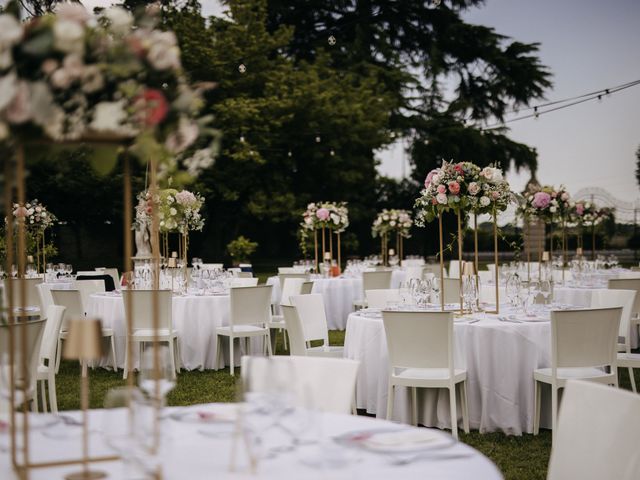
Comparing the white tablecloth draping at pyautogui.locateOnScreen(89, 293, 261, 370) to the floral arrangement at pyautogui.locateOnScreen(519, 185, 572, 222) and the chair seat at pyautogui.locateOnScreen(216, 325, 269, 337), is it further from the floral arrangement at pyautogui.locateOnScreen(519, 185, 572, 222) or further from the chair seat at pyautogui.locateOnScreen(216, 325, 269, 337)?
the floral arrangement at pyautogui.locateOnScreen(519, 185, 572, 222)

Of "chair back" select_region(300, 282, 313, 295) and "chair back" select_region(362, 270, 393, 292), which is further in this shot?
"chair back" select_region(362, 270, 393, 292)

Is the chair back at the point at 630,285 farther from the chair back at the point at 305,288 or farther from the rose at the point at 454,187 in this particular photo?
the chair back at the point at 305,288

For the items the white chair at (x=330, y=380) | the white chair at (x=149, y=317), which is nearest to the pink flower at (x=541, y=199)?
the white chair at (x=149, y=317)

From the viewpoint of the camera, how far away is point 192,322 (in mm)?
8102

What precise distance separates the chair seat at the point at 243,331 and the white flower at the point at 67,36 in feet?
20.2

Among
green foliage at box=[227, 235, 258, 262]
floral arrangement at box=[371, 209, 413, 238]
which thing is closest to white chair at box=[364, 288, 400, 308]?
floral arrangement at box=[371, 209, 413, 238]

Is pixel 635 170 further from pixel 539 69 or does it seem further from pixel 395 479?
pixel 395 479

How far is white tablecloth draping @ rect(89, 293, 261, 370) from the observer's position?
8062mm

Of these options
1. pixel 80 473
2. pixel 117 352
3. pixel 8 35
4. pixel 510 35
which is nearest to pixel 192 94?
pixel 8 35

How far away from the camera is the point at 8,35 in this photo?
64.4 inches

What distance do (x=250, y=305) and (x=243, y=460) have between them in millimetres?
5836

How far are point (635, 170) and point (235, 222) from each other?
43.0 ft

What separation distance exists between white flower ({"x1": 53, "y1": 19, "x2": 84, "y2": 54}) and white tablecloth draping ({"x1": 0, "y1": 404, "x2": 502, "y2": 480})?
2.97ft

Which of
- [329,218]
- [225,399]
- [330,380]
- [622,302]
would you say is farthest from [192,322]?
[330,380]
